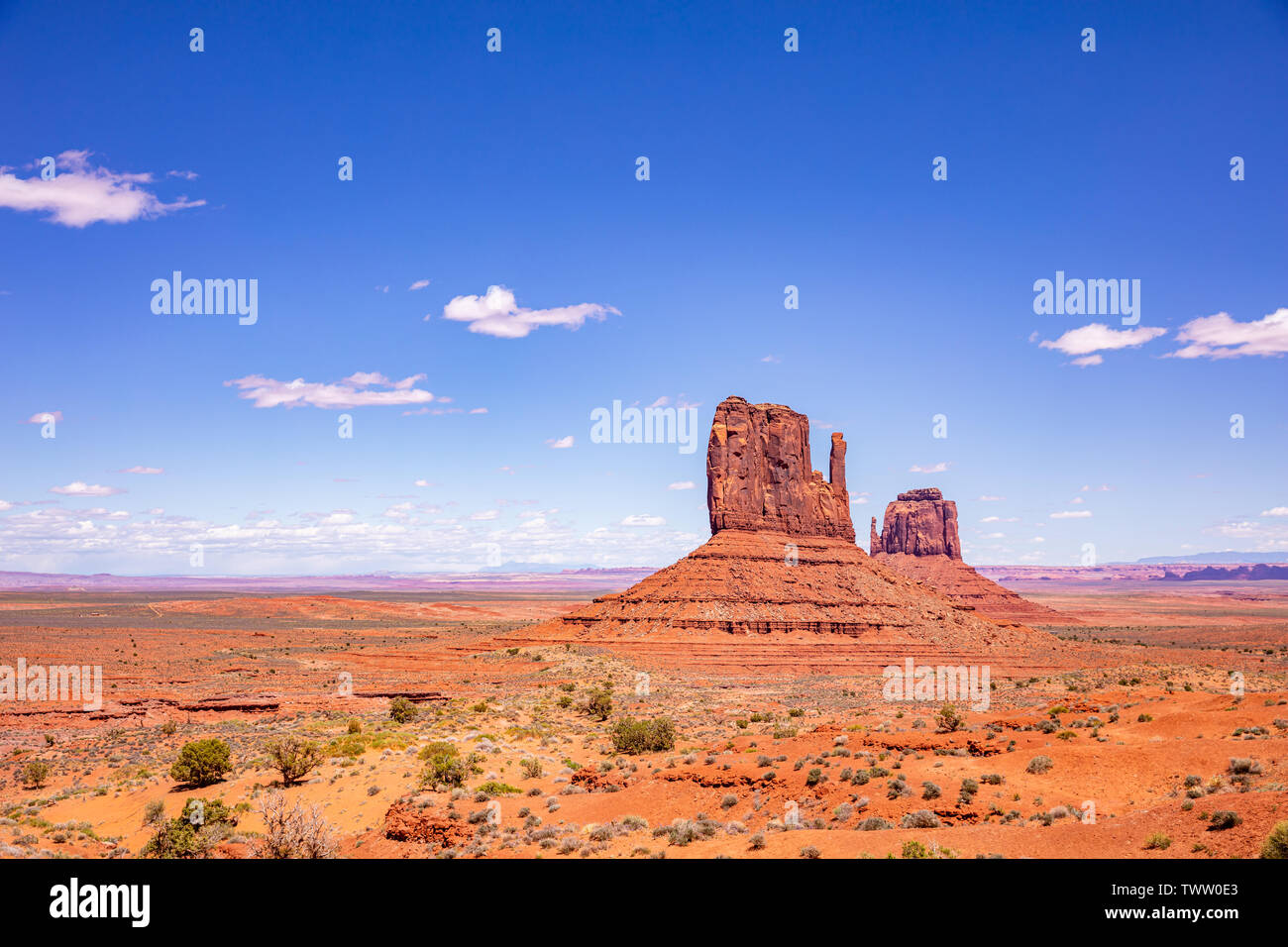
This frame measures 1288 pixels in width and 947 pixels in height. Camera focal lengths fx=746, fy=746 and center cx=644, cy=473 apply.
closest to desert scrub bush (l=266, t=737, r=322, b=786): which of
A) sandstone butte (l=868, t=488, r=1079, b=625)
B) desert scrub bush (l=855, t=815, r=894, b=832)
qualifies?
desert scrub bush (l=855, t=815, r=894, b=832)

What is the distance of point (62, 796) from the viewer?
69.3 ft

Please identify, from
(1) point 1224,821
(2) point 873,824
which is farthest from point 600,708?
(1) point 1224,821

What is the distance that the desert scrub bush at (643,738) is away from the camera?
25.0 metres

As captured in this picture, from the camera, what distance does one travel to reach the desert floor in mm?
13281

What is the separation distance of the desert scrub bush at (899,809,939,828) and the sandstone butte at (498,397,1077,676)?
149 feet

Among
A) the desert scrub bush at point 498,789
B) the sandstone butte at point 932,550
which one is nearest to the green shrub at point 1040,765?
the desert scrub bush at point 498,789

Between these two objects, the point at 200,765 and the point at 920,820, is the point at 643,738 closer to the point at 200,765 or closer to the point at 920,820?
the point at 920,820

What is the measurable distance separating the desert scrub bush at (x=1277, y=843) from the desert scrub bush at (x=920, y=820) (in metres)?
5.16

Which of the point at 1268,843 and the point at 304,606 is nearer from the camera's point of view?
the point at 1268,843
